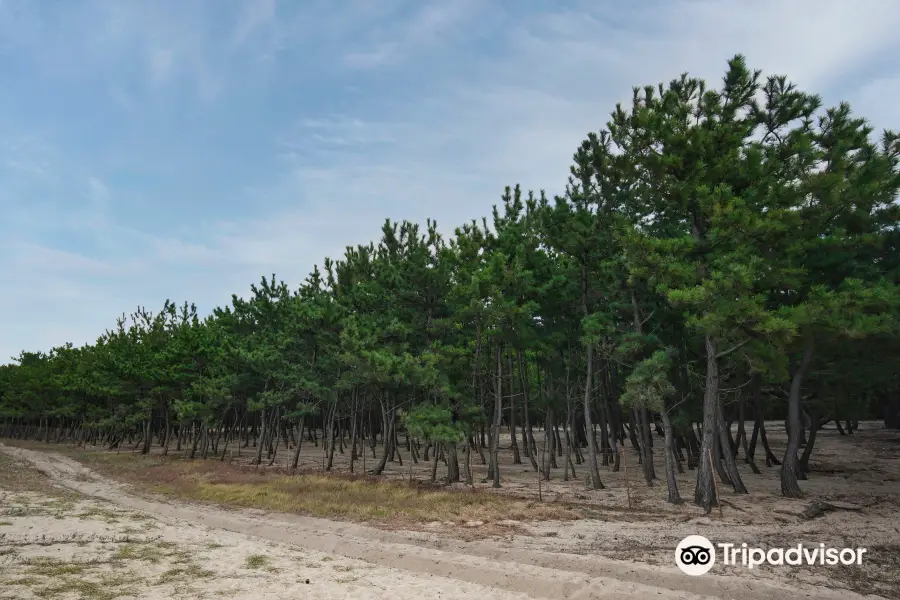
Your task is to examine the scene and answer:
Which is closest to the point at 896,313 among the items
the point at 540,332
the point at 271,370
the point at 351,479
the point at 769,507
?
the point at 769,507

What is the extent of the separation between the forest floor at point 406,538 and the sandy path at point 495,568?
4 centimetres

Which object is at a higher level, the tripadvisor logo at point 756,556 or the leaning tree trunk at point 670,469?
the leaning tree trunk at point 670,469

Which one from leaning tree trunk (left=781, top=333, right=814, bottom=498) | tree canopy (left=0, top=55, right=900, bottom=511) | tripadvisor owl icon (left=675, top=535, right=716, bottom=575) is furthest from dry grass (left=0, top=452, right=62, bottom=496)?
leaning tree trunk (left=781, top=333, right=814, bottom=498)

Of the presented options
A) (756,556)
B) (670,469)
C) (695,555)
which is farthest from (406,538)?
(670,469)

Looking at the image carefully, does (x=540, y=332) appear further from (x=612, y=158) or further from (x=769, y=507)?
(x=769, y=507)

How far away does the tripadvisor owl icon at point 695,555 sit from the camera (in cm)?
1104

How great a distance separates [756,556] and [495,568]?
5.95 metres

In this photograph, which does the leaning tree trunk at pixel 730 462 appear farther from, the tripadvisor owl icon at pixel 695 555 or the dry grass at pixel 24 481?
the dry grass at pixel 24 481

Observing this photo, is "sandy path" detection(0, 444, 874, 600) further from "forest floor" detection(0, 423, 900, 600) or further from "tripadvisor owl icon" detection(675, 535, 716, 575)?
"tripadvisor owl icon" detection(675, 535, 716, 575)

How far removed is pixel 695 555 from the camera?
1205 centimetres

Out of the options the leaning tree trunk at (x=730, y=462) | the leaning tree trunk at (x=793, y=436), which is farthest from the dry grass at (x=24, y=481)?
the leaning tree trunk at (x=793, y=436)

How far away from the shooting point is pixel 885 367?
2284 cm

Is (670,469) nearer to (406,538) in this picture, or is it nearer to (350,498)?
(406,538)

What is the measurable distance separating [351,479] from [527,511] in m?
11.5
